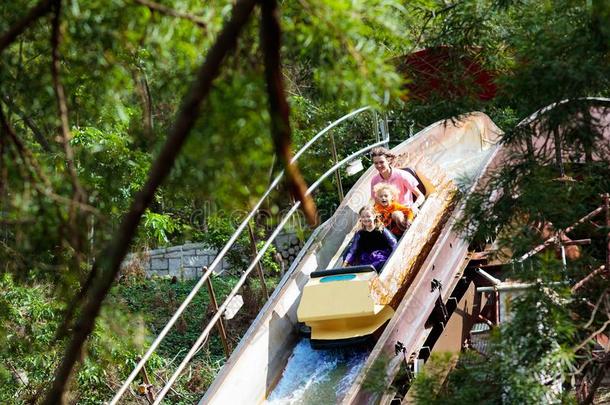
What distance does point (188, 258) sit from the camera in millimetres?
14773

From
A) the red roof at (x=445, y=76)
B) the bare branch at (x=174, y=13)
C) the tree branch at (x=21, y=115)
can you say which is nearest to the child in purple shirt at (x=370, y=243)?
the red roof at (x=445, y=76)

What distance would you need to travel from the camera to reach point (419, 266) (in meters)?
7.79

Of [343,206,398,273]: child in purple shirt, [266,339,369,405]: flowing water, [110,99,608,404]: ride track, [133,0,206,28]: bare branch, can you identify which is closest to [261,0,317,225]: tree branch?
[133,0,206,28]: bare branch

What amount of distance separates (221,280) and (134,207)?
11.9 metres

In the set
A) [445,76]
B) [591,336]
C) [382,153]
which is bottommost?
[591,336]

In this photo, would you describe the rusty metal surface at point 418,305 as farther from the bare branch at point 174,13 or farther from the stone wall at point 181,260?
the stone wall at point 181,260

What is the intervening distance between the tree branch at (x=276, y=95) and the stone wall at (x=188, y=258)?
12.4 meters

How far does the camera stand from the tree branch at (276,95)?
1.71 meters

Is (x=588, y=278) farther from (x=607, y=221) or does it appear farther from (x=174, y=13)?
(x=174, y=13)

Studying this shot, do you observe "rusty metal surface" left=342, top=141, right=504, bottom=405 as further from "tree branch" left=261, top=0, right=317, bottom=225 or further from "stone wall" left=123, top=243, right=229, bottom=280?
"stone wall" left=123, top=243, right=229, bottom=280

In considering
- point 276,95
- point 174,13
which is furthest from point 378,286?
point 276,95

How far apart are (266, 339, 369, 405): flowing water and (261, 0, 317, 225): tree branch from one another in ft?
17.6

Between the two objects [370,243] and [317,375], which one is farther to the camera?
[370,243]

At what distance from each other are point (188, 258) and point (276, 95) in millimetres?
13187
